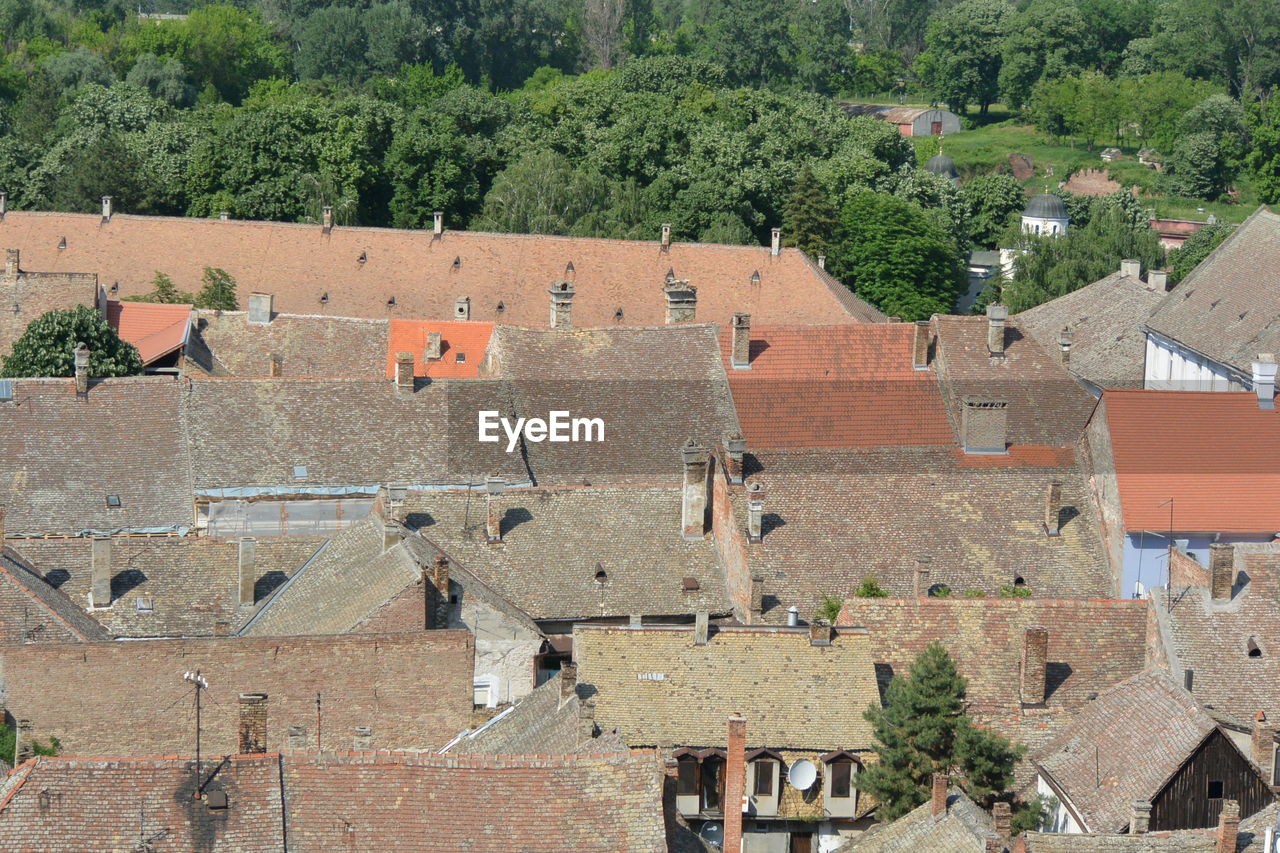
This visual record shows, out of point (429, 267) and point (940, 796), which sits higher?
point (429, 267)

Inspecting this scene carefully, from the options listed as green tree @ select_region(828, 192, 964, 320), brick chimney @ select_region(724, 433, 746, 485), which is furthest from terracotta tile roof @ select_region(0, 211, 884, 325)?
brick chimney @ select_region(724, 433, 746, 485)

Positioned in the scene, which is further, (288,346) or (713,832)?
(288,346)

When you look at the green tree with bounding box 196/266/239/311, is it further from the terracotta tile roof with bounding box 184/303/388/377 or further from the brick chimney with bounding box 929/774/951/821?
the brick chimney with bounding box 929/774/951/821

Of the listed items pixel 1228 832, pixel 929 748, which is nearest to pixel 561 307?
pixel 929 748

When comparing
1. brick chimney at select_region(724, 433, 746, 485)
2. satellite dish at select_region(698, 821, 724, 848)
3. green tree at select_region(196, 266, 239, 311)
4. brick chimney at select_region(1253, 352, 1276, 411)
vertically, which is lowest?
satellite dish at select_region(698, 821, 724, 848)

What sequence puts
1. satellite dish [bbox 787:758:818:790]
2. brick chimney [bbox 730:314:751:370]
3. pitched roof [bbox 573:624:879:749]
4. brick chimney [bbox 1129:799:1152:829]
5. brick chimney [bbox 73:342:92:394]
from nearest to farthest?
brick chimney [bbox 1129:799:1152:829], satellite dish [bbox 787:758:818:790], pitched roof [bbox 573:624:879:749], brick chimney [bbox 73:342:92:394], brick chimney [bbox 730:314:751:370]

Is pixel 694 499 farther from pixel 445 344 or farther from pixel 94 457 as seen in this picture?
pixel 445 344
